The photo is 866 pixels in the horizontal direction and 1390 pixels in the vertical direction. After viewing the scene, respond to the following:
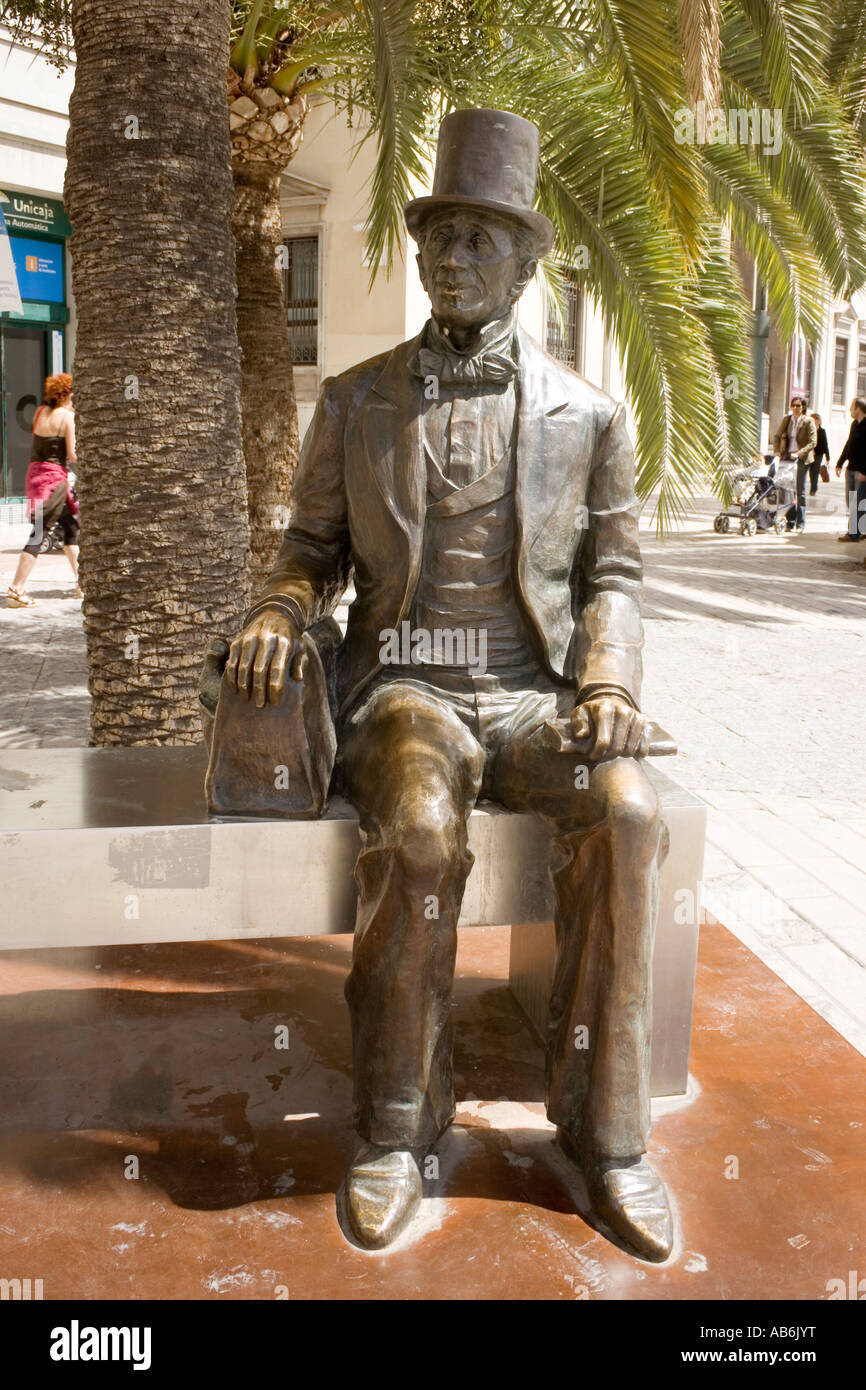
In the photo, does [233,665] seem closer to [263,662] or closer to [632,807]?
[263,662]

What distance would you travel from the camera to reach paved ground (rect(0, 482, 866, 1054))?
5078 millimetres

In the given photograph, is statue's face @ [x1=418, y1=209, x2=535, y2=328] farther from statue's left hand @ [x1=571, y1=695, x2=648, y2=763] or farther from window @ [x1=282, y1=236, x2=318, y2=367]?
window @ [x1=282, y1=236, x2=318, y2=367]

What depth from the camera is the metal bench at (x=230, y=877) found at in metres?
3.17

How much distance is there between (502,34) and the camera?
8766 millimetres

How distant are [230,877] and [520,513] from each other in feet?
3.60

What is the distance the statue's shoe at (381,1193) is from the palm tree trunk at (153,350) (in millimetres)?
2963

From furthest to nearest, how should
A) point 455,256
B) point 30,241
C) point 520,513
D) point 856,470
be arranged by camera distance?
point 856,470
point 30,241
point 520,513
point 455,256

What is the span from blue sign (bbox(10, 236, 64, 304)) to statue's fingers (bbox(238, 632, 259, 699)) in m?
15.5

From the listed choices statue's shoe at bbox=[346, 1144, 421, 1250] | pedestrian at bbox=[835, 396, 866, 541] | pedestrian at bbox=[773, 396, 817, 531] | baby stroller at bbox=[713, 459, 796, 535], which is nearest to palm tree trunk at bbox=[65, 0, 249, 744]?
statue's shoe at bbox=[346, 1144, 421, 1250]

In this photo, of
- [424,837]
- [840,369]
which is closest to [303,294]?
Result: [424,837]

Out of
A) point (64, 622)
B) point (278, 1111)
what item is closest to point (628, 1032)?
point (278, 1111)

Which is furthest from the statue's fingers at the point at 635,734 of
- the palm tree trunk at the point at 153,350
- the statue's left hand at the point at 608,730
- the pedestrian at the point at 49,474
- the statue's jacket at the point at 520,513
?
the pedestrian at the point at 49,474

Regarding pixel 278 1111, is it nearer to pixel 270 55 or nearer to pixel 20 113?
pixel 270 55

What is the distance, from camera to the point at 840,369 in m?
45.8
